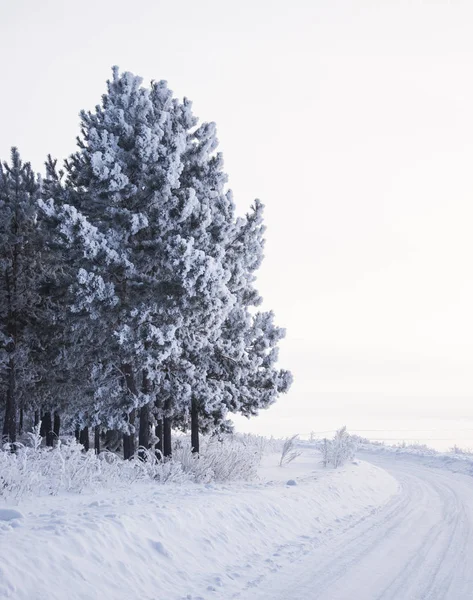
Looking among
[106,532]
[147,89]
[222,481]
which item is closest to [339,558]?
[106,532]

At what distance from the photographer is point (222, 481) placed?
46.9ft

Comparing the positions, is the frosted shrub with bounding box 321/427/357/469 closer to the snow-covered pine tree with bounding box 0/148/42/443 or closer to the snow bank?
the snow bank

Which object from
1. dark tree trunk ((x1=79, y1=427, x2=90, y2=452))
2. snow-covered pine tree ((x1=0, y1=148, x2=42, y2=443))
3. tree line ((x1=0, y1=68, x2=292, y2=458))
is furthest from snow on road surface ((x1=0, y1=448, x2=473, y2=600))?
dark tree trunk ((x1=79, y1=427, x2=90, y2=452))

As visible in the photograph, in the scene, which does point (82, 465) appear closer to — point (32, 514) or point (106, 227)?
point (32, 514)

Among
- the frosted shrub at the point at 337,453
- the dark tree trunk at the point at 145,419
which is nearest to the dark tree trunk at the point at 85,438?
the frosted shrub at the point at 337,453

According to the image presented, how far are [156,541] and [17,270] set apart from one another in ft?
53.8

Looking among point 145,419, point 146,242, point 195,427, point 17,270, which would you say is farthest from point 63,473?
point 17,270

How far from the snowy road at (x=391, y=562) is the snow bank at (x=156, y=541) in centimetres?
36

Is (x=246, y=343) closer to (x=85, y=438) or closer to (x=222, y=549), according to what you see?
(x=222, y=549)

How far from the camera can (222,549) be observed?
7.55 metres

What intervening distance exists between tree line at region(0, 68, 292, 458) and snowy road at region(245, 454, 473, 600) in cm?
620

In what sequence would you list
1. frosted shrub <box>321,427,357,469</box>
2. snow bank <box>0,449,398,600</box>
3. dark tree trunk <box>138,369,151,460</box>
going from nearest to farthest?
snow bank <box>0,449,398,600</box>
dark tree trunk <box>138,369,151,460</box>
frosted shrub <box>321,427,357,469</box>

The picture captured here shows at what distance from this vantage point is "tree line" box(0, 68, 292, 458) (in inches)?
603

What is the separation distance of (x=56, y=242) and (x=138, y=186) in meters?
3.14
